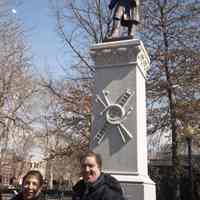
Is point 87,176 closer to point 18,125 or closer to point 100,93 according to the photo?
point 100,93

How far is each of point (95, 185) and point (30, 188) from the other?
1.95 feet

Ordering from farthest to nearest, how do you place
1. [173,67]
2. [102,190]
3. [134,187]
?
1. [173,67]
2. [134,187]
3. [102,190]

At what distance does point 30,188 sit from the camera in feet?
9.00

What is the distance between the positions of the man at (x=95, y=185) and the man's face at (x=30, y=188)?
0.37 meters

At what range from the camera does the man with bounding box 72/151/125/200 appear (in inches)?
102

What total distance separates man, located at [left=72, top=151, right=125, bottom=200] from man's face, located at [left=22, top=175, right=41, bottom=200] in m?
0.37

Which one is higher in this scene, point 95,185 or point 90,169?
point 90,169

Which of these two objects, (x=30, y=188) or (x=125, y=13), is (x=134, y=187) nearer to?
(x=30, y=188)

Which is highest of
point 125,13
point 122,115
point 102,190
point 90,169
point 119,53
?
point 125,13

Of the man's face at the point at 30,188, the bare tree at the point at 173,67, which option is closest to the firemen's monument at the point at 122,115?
the man's face at the point at 30,188

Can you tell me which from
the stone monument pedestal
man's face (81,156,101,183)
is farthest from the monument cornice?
man's face (81,156,101,183)

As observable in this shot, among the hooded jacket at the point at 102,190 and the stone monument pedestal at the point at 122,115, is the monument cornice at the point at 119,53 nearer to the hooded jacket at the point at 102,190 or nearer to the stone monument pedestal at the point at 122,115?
the stone monument pedestal at the point at 122,115

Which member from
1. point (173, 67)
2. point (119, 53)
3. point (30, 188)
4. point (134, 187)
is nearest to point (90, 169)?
point (30, 188)

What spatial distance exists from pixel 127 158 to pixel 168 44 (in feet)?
36.8
